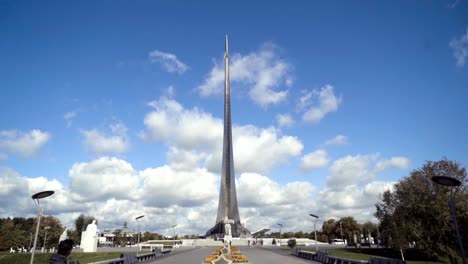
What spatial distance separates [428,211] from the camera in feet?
95.8

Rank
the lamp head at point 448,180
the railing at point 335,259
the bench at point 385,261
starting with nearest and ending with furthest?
1. the lamp head at point 448,180
2. the bench at point 385,261
3. the railing at point 335,259

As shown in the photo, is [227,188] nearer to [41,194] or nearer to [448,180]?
[41,194]

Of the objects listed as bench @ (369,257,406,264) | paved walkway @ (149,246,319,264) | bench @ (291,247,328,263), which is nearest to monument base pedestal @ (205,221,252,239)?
paved walkway @ (149,246,319,264)

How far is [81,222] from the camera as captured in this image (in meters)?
84.7

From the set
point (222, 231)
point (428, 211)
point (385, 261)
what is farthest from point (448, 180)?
point (222, 231)

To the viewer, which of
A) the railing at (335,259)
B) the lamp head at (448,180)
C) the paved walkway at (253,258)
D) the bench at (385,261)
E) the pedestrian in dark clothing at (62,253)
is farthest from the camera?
the paved walkway at (253,258)

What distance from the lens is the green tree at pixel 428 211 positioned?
93.0ft

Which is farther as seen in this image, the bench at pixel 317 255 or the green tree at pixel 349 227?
the green tree at pixel 349 227

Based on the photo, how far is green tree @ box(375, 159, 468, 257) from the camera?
1116 inches

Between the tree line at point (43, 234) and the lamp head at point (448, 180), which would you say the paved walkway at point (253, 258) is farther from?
the tree line at point (43, 234)

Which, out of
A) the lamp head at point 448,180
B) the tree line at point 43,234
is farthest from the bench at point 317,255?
the tree line at point 43,234

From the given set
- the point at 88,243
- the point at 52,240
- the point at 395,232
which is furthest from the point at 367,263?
the point at 52,240

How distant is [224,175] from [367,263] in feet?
199

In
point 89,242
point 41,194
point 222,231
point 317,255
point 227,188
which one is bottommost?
point 317,255
